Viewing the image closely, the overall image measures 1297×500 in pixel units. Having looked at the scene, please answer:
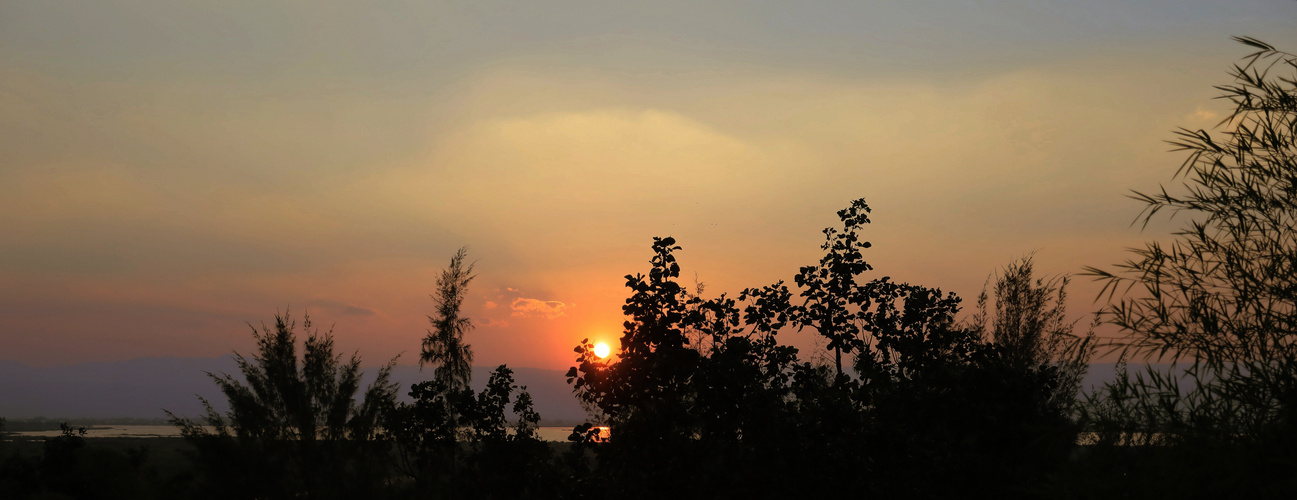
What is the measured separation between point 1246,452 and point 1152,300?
3212 millimetres

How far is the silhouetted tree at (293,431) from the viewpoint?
26.7m

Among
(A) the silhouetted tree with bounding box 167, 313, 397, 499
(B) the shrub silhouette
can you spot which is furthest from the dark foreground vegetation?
(A) the silhouetted tree with bounding box 167, 313, 397, 499

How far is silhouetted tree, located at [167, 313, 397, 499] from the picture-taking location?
26.7 metres

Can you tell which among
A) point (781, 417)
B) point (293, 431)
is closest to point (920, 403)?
point (781, 417)

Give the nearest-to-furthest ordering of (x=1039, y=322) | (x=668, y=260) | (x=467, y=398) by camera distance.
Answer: (x=668, y=260), (x=467, y=398), (x=1039, y=322)

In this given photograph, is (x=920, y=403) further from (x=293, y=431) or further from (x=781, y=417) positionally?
(x=293, y=431)

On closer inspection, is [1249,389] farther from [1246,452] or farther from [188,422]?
[188,422]

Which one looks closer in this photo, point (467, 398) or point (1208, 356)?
point (1208, 356)

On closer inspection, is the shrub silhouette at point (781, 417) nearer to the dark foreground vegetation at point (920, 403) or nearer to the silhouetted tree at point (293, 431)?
the dark foreground vegetation at point (920, 403)

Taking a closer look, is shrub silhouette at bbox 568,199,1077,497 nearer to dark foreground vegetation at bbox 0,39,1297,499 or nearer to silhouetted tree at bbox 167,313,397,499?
dark foreground vegetation at bbox 0,39,1297,499

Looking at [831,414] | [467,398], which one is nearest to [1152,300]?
[831,414]

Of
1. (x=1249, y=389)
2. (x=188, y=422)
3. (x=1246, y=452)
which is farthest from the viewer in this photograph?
(x=188, y=422)

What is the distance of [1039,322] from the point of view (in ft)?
100

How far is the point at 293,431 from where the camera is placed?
27.4 m
